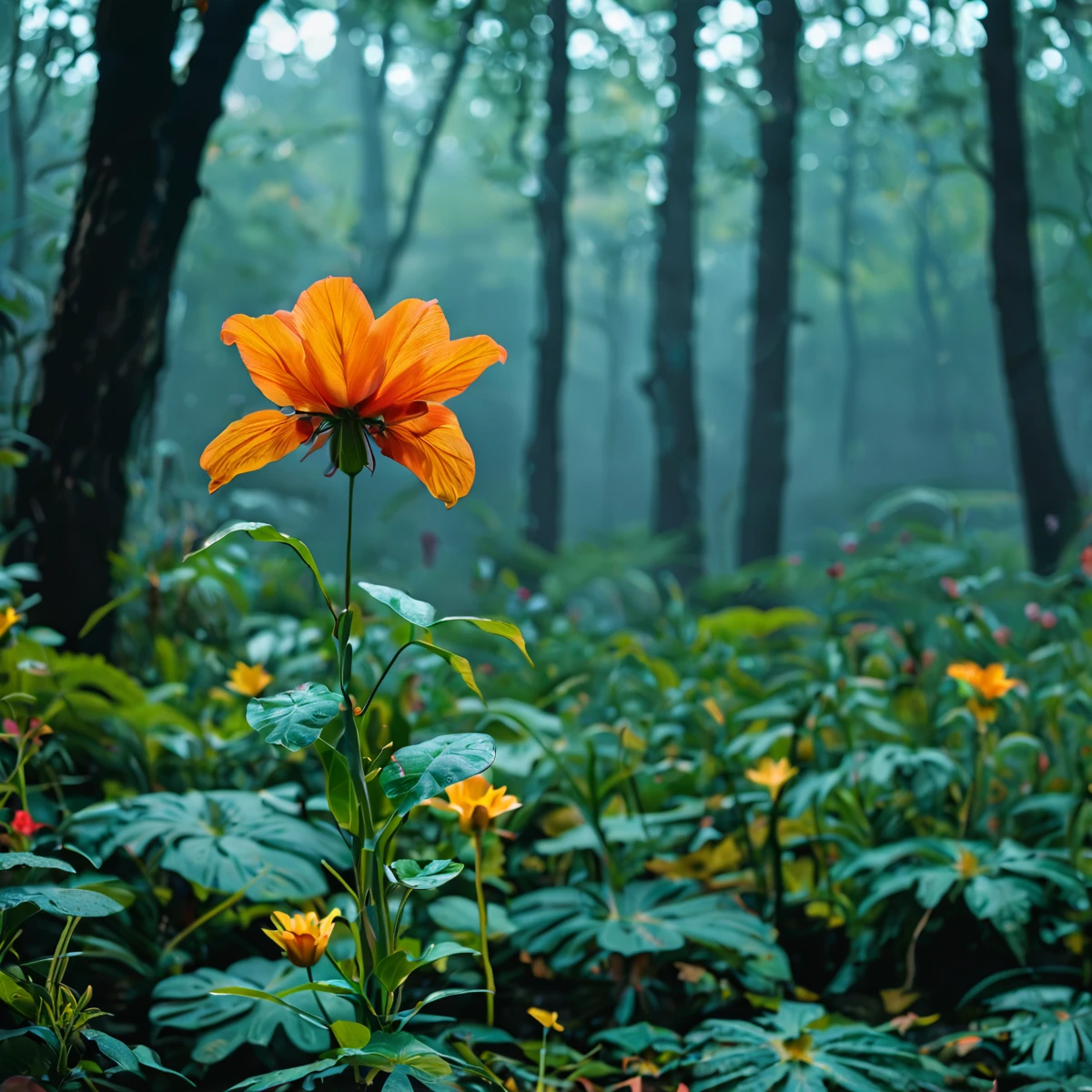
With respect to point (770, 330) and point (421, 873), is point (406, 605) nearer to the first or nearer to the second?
point (421, 873)

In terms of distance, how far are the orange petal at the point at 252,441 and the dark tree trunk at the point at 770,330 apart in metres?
4.48

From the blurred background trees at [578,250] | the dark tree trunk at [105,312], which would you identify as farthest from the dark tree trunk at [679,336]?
the dark tree trunk at [105,312]

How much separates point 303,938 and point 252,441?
Answer: 44 cm

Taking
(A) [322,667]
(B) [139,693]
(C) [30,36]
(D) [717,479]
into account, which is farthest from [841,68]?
(D) [717,479]

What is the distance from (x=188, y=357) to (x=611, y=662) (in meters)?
11.2

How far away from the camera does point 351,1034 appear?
0.78 m

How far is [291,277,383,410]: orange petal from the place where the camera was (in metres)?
0.77

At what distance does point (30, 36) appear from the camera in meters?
2.48

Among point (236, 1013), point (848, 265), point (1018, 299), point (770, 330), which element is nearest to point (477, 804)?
point (236, 1013)

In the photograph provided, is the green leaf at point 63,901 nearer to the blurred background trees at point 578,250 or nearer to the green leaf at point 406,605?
the green leaf at point 406,605

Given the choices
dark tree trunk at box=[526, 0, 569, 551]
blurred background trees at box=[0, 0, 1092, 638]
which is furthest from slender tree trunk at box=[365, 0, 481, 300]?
dark tree trunk at box=[526, 0, 569, 551]

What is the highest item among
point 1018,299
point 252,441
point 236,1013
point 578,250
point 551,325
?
point 578,250

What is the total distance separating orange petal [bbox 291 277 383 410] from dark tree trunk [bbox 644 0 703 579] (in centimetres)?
451

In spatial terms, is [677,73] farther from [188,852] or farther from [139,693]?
[188,852]
